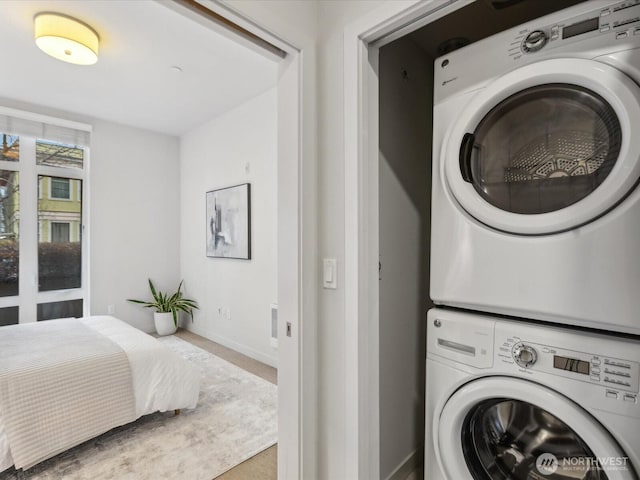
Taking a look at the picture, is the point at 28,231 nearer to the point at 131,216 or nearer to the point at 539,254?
the point at 131,216

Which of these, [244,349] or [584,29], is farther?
[244,349]

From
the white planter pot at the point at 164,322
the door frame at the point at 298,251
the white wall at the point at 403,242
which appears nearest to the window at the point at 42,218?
the white planter pot at the point at 164,322

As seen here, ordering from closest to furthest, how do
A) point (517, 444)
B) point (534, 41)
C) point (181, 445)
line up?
point (534, 41)
point (517, 444)
point (181, 445)

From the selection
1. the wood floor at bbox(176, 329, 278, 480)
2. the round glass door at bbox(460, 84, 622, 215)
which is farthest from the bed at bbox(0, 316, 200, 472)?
the round glass door at bbox(460, 84, 622, 215)

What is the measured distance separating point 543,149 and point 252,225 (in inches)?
110

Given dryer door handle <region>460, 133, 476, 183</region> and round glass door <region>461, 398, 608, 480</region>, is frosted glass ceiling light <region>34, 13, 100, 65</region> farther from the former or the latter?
round glass door <region>461, 398, 608, 480</region>

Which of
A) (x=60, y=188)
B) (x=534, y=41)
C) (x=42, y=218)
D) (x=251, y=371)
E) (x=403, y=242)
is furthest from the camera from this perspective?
(x=60, y=188)

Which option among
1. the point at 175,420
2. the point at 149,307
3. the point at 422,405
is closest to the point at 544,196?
the point at 422,405

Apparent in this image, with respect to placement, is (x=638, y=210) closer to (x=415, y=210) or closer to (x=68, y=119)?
(x=415, y=210)

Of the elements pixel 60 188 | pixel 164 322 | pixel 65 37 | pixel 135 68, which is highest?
pixel 135 68

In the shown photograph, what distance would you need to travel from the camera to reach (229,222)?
376 centimetres

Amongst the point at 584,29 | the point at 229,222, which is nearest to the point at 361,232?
the point at 584,29

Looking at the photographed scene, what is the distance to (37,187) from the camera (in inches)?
145

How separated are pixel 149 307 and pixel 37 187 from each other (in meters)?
1.84
